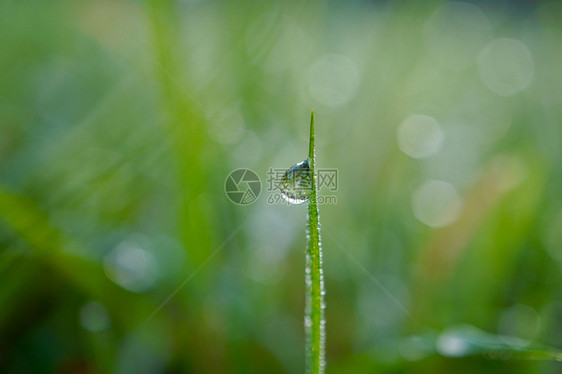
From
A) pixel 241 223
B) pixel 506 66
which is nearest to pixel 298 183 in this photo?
pixel 241 223

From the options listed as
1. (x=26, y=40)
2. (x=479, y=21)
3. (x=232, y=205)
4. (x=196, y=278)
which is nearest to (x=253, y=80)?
(x=232, y=205)

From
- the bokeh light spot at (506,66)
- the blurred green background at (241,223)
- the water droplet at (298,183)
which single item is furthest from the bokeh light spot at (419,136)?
the water droplet at (298,183)

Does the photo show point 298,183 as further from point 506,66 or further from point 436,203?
point 506,66

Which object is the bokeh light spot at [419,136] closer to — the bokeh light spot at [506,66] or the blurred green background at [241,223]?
the blurred green background at [241,223]

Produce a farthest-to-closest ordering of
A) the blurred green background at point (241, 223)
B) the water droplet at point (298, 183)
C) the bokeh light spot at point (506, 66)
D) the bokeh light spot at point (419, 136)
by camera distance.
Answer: the bokeh light spot at point (506, 66)
the bokeh light spot at point (419, 136)
the blurred green background at point (241, 223)
the water droplet at point (298, 183)

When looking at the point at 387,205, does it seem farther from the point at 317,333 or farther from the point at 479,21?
the point at 479,21

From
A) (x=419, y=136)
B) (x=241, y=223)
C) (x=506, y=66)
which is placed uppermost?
(x=506, y=66)

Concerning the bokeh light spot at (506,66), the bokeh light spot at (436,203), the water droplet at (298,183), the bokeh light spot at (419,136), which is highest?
the bokeh light spot at (506,66)
